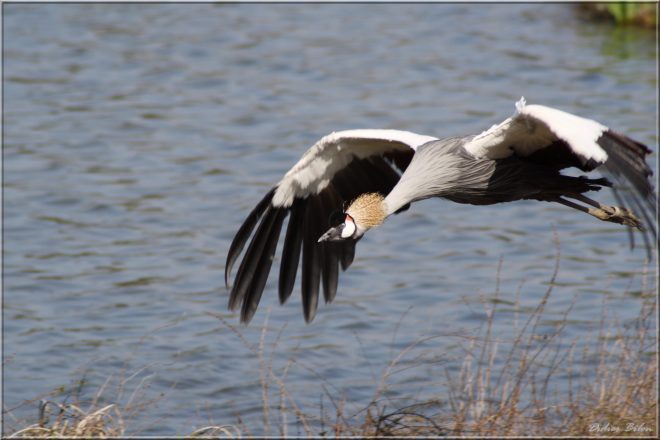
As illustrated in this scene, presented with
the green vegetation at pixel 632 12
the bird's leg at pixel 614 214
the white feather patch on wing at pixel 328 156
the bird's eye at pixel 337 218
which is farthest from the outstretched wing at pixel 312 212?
the green vegetation at pixel 632 12

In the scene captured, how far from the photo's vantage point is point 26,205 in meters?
13.0

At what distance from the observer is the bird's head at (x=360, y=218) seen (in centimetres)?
641

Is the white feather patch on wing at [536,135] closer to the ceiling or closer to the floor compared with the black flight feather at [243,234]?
closer to the ceiling

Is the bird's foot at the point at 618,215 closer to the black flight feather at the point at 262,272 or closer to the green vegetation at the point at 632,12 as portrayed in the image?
the black flight feather at the point at 262,272

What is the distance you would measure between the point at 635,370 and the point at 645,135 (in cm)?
807

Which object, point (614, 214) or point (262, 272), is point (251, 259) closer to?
point (262, 272)

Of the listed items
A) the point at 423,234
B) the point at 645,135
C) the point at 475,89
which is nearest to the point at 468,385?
the point at 423,234

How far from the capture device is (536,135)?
20.3 ft

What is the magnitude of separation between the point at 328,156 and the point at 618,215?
5.89ft

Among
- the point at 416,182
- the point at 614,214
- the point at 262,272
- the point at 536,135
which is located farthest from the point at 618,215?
the point at 262,272

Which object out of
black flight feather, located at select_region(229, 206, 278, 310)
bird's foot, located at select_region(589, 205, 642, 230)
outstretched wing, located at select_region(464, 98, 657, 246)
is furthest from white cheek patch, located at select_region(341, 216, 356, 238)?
bird's foot, located at select_region(589, 205, 642, 230)

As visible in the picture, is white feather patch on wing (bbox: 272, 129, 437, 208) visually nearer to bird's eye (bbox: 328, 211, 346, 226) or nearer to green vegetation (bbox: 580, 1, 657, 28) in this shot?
bird's eye (bbox: 328, 211, 346, 226)

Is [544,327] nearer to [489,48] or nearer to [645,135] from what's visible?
[645,135]

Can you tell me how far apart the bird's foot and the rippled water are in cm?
139
